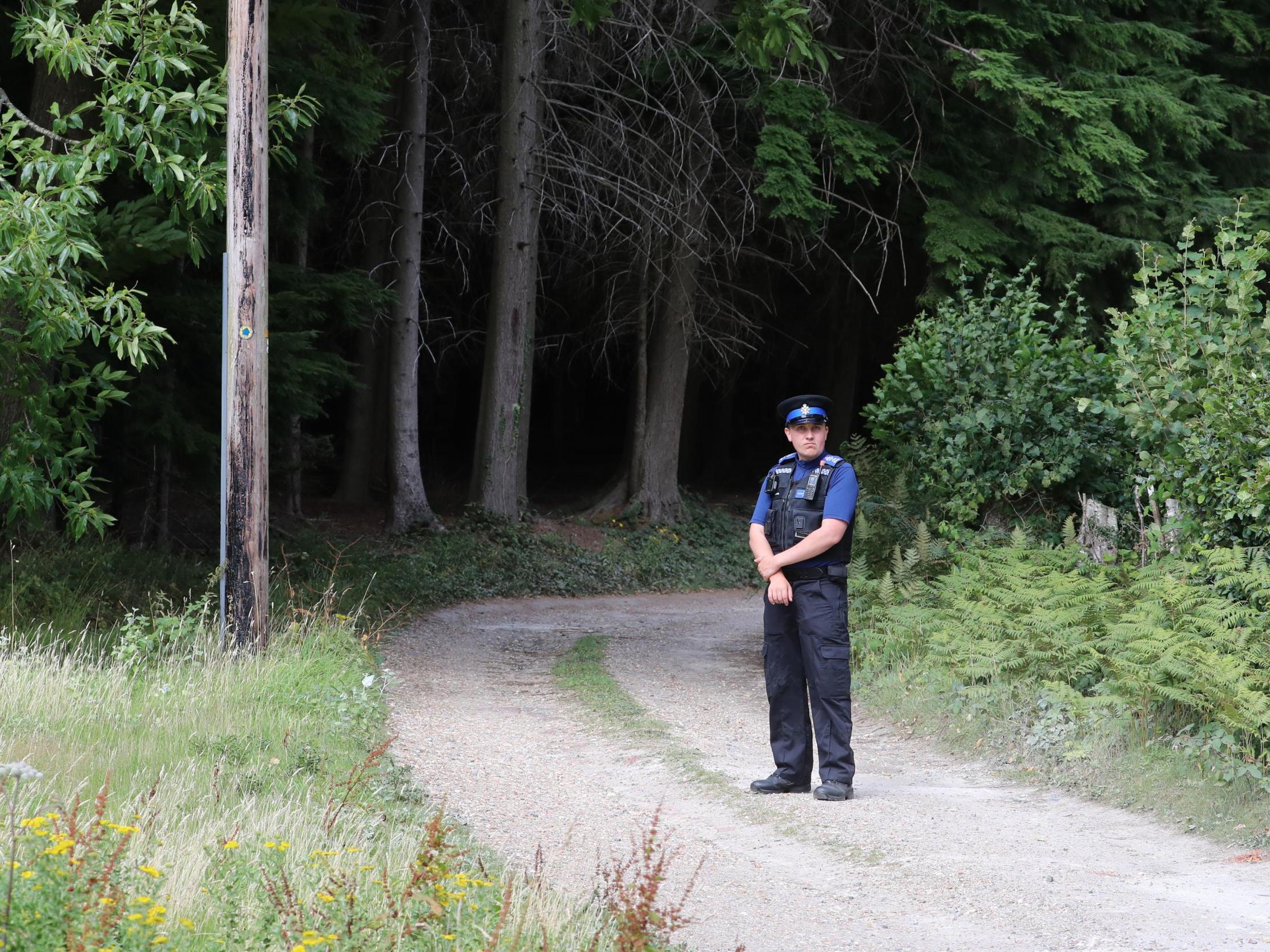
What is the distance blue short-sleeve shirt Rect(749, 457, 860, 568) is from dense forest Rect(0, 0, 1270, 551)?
2773 millimetres

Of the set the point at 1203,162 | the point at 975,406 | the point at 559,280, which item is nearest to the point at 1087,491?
the point at 975,406

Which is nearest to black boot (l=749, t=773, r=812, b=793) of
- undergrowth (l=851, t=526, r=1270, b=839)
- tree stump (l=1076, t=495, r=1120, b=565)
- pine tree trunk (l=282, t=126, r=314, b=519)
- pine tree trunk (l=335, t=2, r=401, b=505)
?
undergrowth (l=851, t=526, r=1270, b=839)

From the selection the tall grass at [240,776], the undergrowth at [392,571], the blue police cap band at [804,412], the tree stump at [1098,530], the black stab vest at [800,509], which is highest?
the blue police cap band at [804,412]

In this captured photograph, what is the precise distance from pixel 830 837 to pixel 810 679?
1057mm

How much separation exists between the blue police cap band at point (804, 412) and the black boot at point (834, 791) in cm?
202

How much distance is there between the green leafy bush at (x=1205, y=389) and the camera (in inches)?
321

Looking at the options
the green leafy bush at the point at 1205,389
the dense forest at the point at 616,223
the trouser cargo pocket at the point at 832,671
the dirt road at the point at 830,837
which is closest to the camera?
the dirt road at the point at 830,837

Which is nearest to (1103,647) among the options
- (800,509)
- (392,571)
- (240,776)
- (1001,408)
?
(800,509)

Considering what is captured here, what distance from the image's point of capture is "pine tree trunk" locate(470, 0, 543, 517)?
1919cm

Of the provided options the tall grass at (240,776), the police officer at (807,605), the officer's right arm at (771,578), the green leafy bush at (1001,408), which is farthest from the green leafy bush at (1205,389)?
the tall grass at (240,776)

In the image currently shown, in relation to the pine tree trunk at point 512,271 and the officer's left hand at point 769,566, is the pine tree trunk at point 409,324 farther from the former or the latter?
the officer's left hand at point 769,566

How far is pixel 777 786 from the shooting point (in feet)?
23.2

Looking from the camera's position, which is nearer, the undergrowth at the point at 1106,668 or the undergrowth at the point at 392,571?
the undergrowth at the point at 1106,668

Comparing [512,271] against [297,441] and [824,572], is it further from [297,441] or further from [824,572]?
[824,572]
